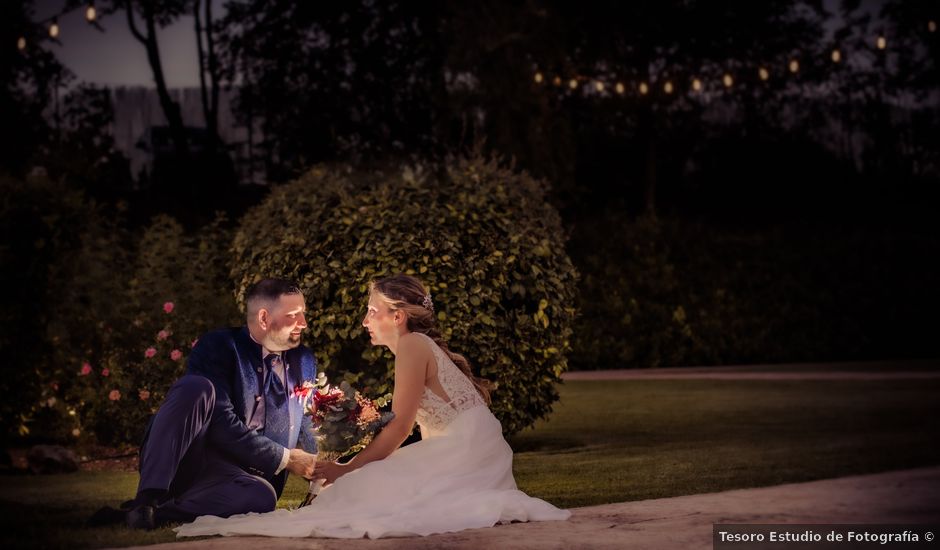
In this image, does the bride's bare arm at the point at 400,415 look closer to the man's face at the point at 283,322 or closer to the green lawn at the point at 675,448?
the man's face at the point at 283,322

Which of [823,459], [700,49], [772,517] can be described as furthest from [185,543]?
[700,49]

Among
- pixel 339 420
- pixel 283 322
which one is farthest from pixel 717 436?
pixel 283 322

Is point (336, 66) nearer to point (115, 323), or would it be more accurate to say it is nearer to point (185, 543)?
point (115, 323)

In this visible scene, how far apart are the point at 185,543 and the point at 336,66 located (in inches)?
966

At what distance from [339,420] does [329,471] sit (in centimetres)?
32

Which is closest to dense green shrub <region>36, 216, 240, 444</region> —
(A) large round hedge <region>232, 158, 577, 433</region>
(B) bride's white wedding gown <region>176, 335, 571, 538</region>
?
(A) large round hedge <region>232, 158, 577, 433</region>

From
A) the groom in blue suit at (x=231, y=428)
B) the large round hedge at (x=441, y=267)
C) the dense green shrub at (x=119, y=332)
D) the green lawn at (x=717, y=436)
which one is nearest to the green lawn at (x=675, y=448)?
the green lawn at (x=717, y=436)

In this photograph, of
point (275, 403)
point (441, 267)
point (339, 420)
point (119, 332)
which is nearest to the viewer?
point (339, 420)

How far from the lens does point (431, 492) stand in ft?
22.0

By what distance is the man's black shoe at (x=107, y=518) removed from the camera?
700 cm

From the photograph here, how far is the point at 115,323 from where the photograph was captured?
1268cm

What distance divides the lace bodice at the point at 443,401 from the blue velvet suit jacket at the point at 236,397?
855 millimetres

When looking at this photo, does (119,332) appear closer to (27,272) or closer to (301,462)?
(27,272)

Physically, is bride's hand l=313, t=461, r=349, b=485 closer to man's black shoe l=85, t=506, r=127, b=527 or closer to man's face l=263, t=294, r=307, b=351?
man's face l=263, t=294, r=307, b=351
